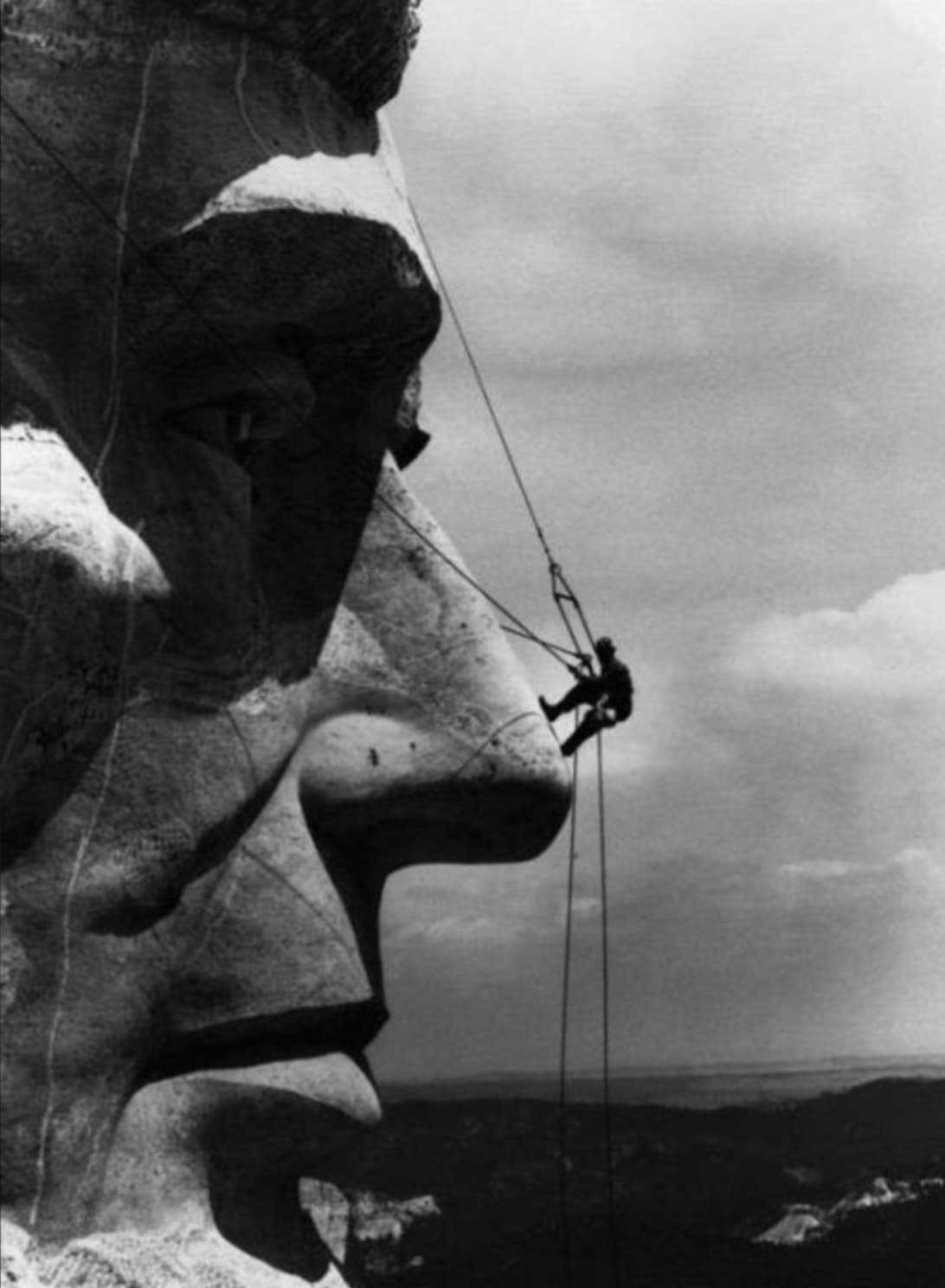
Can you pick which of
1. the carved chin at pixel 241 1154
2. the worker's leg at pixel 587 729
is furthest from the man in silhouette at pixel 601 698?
the carved chin at pixel 241 1154

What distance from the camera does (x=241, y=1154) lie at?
2734 millimetres

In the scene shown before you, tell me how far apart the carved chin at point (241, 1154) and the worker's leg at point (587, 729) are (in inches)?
18.7

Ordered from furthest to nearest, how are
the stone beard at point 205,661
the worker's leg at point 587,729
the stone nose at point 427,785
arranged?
1. the worker's leg at point 587,729
2. the stone nose at point 427,785
3. the stone beard at point 205,661

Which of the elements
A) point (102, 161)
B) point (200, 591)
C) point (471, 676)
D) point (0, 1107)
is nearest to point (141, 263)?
point (102, 161)

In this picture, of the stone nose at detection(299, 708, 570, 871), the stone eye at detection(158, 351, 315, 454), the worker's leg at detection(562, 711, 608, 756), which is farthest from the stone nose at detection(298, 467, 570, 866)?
the stone eye at detection(158, 351, 315, 454)

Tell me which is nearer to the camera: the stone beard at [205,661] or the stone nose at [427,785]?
the stone beard at [205,661]

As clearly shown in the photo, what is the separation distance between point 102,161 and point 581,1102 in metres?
2.50

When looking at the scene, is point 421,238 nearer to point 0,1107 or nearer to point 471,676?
point 471,676

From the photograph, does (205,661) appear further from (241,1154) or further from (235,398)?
(241,1154)

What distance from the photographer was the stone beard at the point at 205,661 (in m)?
2.52

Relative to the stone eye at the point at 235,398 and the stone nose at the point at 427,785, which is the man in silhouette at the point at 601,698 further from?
the stone eye at the point at 235,398

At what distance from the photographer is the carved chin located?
2631mm

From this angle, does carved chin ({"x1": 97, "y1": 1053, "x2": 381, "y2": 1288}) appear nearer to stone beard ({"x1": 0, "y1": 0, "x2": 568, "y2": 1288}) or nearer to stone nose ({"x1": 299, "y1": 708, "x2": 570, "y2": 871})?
stone beard ({"x1": 0, "y1": 0, "x2": 568, "y2": 1288})

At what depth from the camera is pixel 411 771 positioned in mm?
2854
